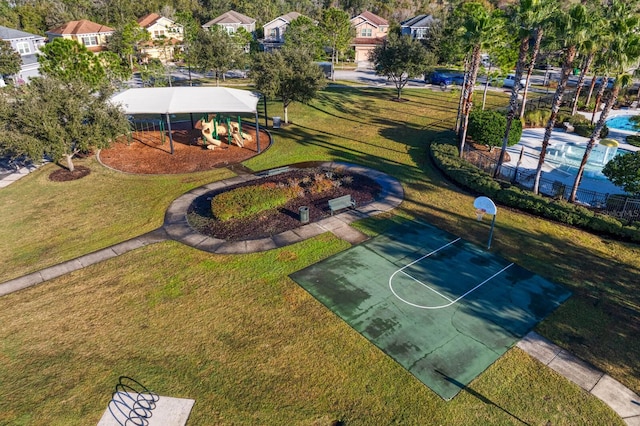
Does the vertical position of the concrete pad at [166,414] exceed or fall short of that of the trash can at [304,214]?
it falls short

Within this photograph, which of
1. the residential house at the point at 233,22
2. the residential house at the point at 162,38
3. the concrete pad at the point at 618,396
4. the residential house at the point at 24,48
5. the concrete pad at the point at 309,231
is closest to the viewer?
the concrete pad at the point at 618,396

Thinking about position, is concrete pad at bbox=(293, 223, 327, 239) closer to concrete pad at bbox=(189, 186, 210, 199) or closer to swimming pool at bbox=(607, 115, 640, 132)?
concrete pad at bbox=(189, 186, 210, 199)

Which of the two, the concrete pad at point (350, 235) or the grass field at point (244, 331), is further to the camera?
the concrete pad at point (350, 235)

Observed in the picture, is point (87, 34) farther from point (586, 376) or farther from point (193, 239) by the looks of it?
point (586, 376)

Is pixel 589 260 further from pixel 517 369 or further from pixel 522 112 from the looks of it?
pixel 522 112

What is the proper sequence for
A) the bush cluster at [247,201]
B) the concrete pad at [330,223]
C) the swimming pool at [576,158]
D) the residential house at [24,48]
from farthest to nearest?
the residential house at [24,48] < the swimming pool at [576,158] < the bush cluster at [247,201] < the concrete pad at [330,223]

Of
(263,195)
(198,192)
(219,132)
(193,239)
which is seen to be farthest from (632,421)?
(219,132)

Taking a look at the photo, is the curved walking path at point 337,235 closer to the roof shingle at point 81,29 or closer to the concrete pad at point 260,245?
the concrete pad at point 260,245

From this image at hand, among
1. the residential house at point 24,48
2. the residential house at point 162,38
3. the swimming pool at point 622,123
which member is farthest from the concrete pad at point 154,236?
the residential house at point 162,38
